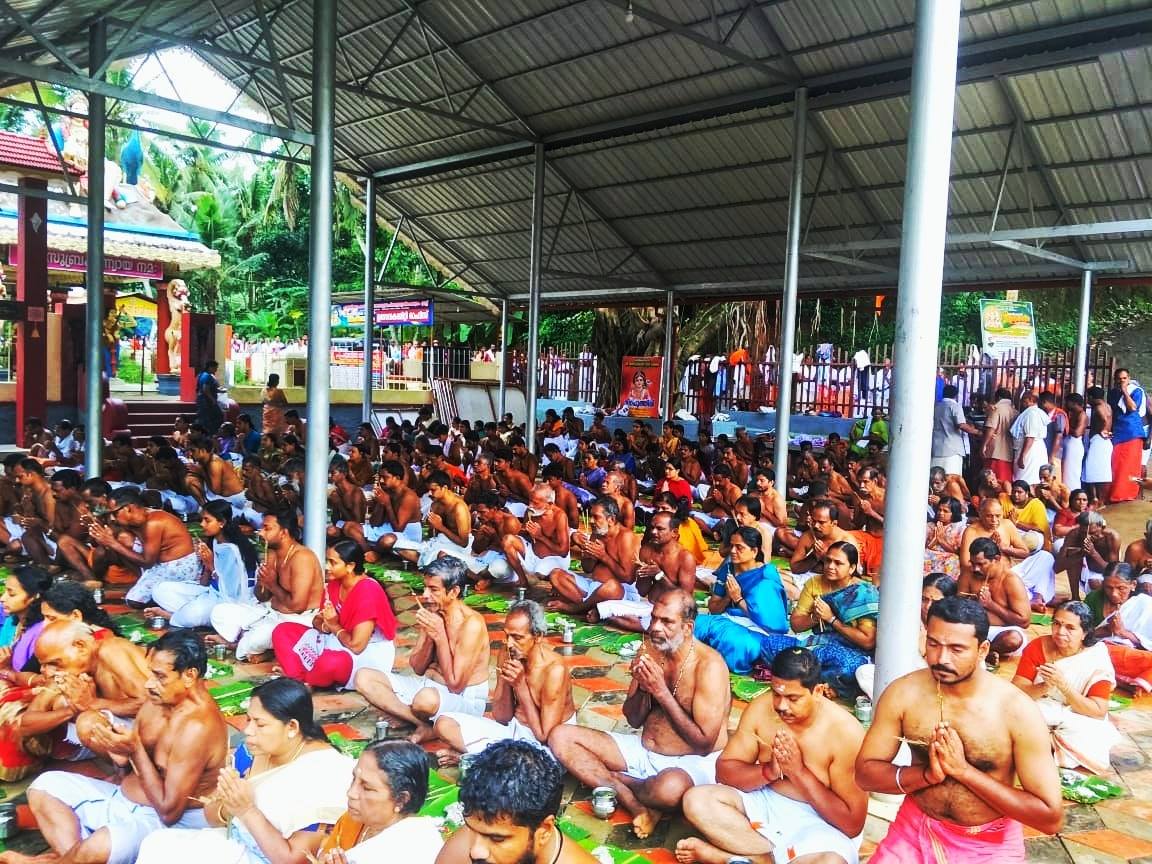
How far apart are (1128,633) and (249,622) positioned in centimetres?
569

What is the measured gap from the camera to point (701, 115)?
1241cm

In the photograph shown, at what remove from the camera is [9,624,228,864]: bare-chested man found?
351 centimetres

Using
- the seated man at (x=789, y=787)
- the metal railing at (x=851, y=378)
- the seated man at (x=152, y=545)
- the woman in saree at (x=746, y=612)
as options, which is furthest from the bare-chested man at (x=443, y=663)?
the metal railing at (x=851, y=378)

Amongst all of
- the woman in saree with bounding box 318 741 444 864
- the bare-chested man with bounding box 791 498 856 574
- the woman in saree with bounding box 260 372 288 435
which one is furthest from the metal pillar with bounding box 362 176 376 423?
the woman in saree with bounding box 318 741 444 864

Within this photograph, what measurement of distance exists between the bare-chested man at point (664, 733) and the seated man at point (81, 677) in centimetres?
188

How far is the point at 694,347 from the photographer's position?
23719 millimetres

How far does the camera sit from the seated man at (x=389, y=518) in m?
9.53

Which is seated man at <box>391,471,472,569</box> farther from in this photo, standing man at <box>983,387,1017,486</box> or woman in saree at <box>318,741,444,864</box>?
standing man at <box>983,387,1017,486</box>

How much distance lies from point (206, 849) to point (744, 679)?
3715 millimetres

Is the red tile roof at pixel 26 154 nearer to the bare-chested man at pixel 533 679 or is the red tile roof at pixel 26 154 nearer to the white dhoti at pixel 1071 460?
the bare-chested man at pixel 533 679

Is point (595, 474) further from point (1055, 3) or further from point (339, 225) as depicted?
point (339, 225)

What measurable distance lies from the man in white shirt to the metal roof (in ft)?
7.24

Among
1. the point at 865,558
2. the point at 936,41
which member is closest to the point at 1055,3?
the point at 865,558

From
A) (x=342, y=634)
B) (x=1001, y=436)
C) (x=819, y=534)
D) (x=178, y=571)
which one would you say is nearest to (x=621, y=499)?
(x=819, y=534)
